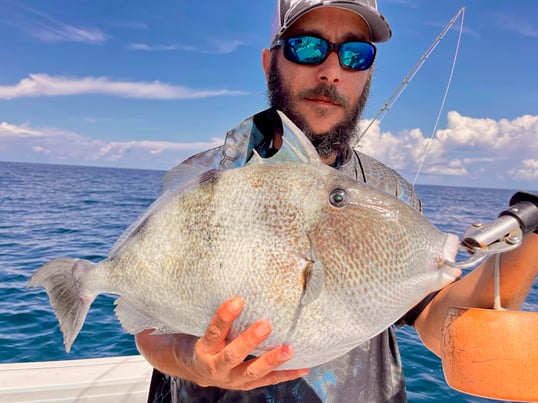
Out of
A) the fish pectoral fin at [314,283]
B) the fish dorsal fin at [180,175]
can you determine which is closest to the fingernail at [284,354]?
the fish pectoral fin at [314,283]

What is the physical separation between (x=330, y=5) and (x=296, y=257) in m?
1.22

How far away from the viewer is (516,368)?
1.19 m

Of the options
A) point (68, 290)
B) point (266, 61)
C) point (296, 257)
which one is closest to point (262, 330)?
point (296, 257)

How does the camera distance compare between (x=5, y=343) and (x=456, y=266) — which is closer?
(x=456, y=266)

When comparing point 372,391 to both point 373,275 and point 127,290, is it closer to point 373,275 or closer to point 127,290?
point 373,275

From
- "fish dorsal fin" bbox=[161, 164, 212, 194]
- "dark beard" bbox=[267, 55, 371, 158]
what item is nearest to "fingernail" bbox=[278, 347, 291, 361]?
"fish dorsal fin" bbox=[161, 164, 212, 194]

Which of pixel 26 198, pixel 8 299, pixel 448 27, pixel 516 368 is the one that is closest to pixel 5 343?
pixel 8 299

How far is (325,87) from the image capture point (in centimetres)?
203

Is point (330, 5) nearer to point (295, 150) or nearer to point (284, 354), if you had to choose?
point (295, 150)

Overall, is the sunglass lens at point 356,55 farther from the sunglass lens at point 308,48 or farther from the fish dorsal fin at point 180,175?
the fish dorsal fin at point 180,175

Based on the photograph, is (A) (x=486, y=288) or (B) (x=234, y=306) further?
(A) (x=486, y=288)

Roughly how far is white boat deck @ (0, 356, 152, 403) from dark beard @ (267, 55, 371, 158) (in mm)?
2305

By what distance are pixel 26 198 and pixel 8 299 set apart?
21515 mm

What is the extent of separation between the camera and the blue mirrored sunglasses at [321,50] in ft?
6.58
